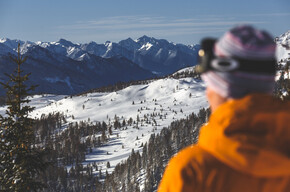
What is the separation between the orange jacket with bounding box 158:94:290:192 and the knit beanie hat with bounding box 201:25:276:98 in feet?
0.60

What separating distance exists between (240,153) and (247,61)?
2.64 ft

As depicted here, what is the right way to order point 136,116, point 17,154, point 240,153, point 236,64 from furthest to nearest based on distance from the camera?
point 136,116 → point 17,154 → point 236,64 → point 240,153

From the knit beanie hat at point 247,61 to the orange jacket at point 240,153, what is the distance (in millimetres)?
184

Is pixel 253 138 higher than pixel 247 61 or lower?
lower

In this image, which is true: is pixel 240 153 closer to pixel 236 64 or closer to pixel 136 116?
pixel 236 64

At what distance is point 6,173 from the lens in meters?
12.9

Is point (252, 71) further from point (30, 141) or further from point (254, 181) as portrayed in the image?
point (30, 141)

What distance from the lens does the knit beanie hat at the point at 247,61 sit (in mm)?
2459

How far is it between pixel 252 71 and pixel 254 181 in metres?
0.89

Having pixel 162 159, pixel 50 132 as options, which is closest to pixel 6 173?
pixel 162 159

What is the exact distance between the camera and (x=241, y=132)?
2.20 meters

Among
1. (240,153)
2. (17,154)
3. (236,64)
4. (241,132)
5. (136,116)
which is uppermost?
(236,64)

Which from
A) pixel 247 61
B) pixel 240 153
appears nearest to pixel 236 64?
pixel 247 61

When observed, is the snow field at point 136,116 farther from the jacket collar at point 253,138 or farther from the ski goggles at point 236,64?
the jacket collar at point 253,138
